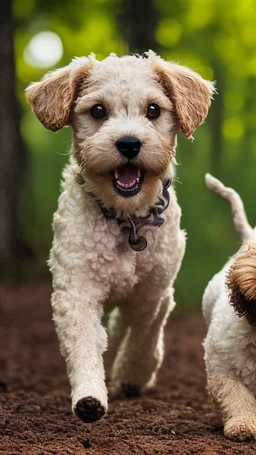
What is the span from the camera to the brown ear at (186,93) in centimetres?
504

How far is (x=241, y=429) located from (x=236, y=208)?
2.05 meters

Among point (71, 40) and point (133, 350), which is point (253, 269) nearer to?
point (133, 350)

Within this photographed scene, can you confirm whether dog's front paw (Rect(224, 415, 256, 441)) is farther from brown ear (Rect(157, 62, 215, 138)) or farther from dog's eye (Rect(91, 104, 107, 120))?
dog's eye (Rect(91, 104, 107, 120))

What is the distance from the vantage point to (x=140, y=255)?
5.20 meters

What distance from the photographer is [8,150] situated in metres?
13.3

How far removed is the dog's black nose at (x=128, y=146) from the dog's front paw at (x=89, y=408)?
1.29 meters

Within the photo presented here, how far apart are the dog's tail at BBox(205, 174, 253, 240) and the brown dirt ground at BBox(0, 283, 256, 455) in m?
1.24

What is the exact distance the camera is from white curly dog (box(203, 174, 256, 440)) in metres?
4.54

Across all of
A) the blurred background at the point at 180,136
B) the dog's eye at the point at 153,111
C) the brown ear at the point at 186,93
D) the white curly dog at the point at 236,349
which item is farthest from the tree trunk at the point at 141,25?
the white curly dog at the point at 236,349

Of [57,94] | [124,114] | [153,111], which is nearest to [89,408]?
[124,114]

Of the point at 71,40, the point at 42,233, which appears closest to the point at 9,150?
the point at 42,233

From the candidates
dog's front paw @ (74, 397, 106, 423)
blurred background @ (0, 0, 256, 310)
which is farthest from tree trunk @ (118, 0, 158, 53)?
dog's front paw @ (74, 397, 106, 423)

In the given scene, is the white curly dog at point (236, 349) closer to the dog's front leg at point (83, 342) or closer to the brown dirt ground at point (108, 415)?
the brown dirt ground at point (108, 415)

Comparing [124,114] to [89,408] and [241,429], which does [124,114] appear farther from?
[241,429]
